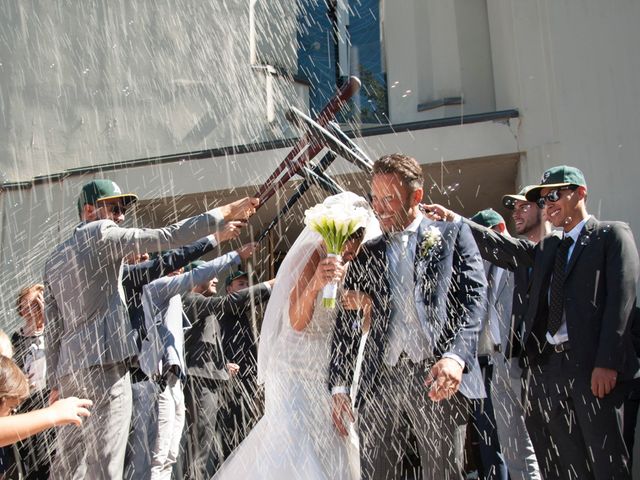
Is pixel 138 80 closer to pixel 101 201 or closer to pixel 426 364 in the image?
pixel 101 201

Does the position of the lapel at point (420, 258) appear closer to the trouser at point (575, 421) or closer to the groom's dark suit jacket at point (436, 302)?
the groom's dark suit jacket at point (436, 302)

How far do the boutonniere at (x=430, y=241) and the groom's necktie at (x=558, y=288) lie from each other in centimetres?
104

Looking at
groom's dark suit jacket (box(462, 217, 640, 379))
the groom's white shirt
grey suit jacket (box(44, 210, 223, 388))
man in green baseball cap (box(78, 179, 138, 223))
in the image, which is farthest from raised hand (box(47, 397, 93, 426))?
groom's dark suit jacket (box(462, 217, 640, 379))

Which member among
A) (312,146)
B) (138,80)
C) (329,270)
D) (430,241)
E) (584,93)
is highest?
(138,80)

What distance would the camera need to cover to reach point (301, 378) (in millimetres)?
4434

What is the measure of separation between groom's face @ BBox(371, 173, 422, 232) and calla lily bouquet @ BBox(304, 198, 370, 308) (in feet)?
0.52

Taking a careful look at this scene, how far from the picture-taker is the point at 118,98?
Answer: 1228 cm

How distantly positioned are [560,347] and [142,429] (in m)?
3.62

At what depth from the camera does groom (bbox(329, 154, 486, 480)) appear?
3.85m

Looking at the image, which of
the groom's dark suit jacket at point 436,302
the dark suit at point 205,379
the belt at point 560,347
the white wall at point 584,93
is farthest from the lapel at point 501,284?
the dark suit at point 205,379

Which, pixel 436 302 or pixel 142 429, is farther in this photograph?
pixel 142 429

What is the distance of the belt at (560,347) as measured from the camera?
14.8ft

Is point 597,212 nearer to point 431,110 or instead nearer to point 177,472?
point 431,110

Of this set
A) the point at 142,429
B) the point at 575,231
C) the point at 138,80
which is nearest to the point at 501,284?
the point at 575,231
